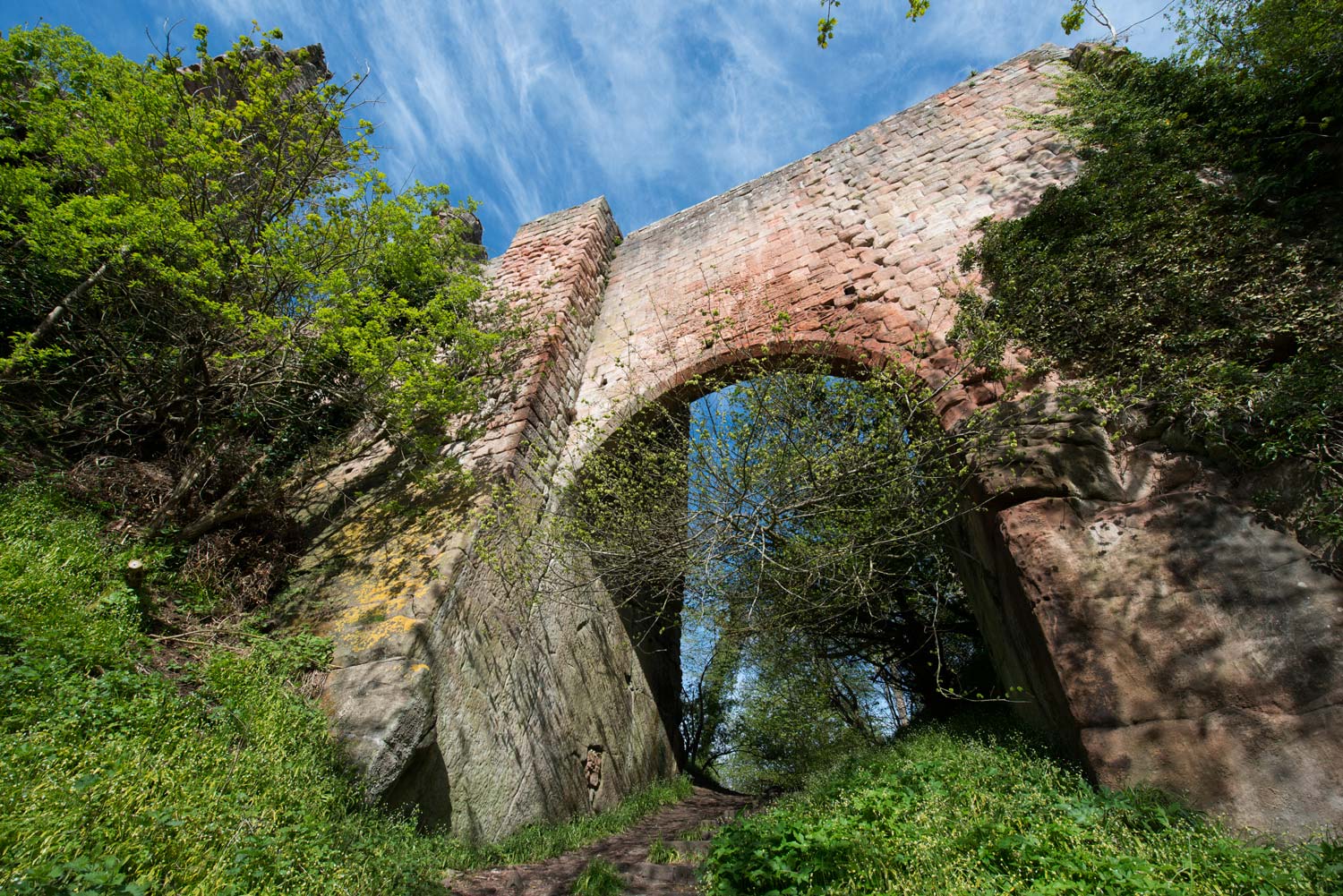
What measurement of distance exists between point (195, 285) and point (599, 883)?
17.6ft

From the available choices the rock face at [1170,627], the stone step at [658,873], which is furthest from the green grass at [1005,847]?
the stone step at [658,873]

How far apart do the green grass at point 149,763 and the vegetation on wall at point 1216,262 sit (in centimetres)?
453

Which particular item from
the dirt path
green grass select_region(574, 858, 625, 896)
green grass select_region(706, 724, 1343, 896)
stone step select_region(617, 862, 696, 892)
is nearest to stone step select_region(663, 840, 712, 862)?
the dirt path

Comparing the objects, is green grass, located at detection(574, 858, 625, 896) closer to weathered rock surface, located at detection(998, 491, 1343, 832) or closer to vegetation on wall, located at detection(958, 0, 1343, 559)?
weathered rock surface, located at detection(998, 491, 1343, 832)

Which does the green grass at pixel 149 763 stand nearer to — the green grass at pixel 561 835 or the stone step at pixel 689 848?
the green grass at pixel 561 835

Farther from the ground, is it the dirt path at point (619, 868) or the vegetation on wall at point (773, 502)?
the vegetation on wall at point (773, 502)

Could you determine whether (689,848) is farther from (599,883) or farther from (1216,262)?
(1216,262)

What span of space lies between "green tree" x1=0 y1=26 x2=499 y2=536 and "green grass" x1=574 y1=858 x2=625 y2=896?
137 inches

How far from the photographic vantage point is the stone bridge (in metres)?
2.79

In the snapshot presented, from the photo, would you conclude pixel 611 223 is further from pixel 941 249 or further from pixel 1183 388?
pixel 1183 388

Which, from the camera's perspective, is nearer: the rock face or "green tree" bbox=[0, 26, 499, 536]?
the rock face

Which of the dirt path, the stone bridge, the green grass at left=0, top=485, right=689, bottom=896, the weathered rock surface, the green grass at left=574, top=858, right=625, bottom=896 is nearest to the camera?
the green grass at left=0, top=485, right=689, bottom=896

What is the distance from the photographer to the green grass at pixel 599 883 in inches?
117

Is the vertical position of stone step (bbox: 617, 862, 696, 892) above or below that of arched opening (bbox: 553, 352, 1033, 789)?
below
